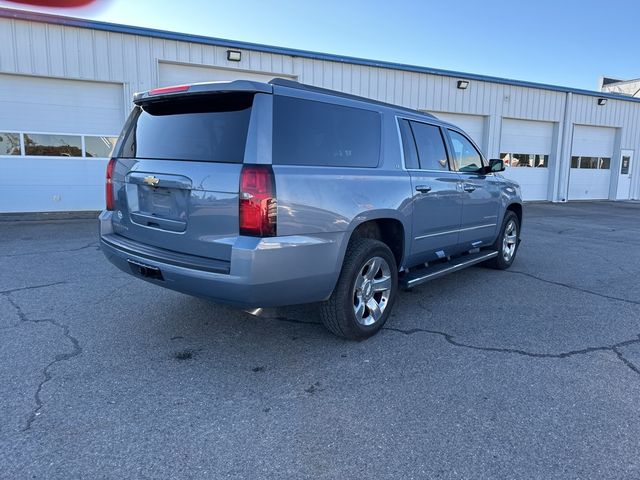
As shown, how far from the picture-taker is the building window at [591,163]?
19.7 m

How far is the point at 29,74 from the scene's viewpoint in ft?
36.5

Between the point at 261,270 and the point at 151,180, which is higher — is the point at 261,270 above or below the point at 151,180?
below

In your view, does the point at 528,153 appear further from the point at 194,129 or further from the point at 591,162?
the point at 194,129

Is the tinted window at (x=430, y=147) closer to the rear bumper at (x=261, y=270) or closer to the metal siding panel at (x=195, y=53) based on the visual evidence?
the rear bumper at (x=261, y=270)

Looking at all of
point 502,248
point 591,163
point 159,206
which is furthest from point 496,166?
point 591,163

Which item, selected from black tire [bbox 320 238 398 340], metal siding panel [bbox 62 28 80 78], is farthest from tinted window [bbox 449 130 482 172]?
metal siding panel [bbox 62 28 80 78]

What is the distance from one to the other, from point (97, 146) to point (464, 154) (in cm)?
1008

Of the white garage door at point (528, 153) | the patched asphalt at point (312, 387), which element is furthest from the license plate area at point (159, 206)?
the white garage door at point (528, 153)

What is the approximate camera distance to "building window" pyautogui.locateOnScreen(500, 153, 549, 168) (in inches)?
711

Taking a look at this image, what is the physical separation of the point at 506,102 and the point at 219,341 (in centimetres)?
1680

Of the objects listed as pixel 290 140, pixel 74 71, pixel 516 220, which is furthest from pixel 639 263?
pixel 74 71

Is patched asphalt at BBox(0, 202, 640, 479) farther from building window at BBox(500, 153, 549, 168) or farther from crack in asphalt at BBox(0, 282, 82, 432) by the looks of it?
building window at BBox(500, 153, 549, 168)

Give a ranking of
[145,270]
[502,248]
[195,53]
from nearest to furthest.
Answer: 1. [145,270]
2. [502,248]
3. [195,53]

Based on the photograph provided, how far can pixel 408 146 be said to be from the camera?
4.57 m
